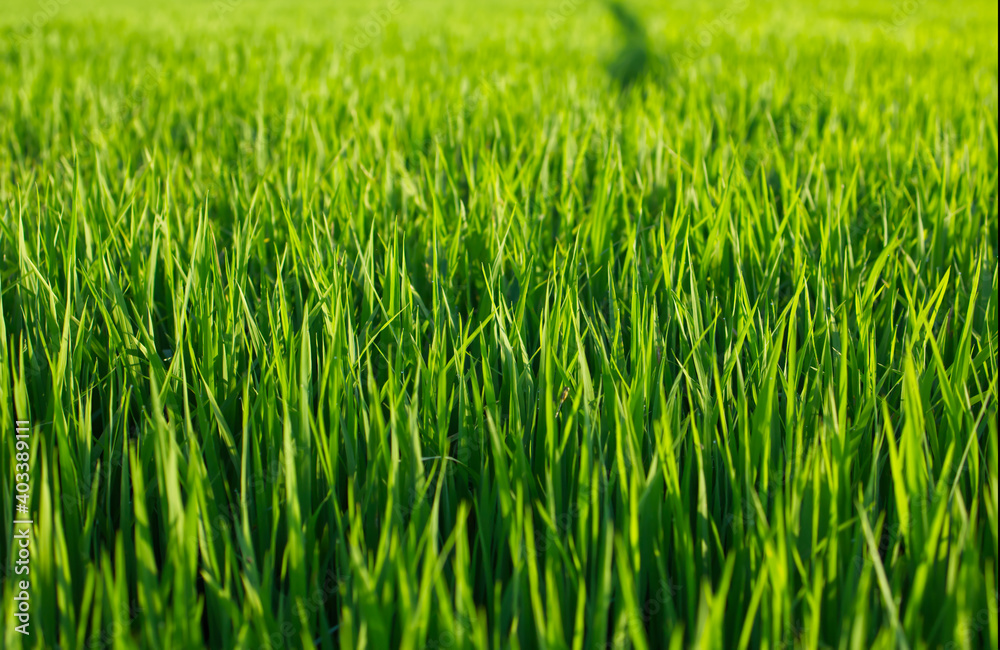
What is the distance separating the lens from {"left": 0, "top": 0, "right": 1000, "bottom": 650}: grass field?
774mm

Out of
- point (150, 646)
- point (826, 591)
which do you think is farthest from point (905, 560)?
point (150, 646)
